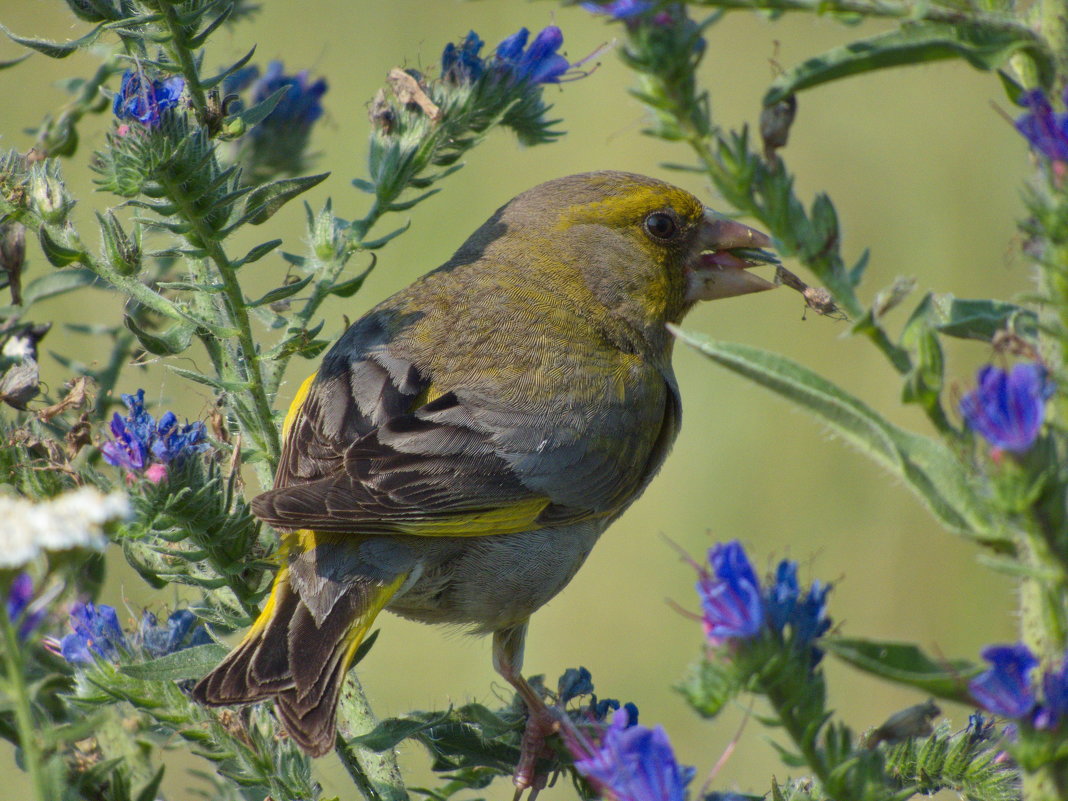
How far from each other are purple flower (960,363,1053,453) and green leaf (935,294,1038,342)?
20 centimetres

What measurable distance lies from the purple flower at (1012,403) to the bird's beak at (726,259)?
3.11 meters

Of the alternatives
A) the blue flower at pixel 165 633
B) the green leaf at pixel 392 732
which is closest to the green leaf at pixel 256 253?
the blue flower at pixel 165 633

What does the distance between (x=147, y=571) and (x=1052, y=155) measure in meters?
1.89

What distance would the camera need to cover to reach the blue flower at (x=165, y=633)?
257 centimetres

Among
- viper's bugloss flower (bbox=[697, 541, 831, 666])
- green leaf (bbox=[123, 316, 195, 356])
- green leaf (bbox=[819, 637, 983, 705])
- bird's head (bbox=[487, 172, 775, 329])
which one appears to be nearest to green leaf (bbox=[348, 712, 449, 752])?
green leaf (bbox=[123, 316, 195, 356])

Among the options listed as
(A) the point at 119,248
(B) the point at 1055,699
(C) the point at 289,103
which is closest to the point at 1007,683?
(B) the point at 1055,699

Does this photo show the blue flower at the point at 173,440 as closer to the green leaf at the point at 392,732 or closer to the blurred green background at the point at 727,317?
the green leaf at the point at 392,732

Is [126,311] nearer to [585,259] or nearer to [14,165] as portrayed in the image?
[14,165]

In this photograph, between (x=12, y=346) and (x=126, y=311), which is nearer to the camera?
(x=12, y=346)

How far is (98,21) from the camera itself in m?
2.71

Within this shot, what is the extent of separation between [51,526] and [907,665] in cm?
95

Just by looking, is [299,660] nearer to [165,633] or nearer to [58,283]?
[165,633]

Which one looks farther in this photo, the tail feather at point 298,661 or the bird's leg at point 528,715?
the bird's leg at point 528,715

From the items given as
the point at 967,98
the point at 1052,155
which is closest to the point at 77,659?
the point at 1052,155
